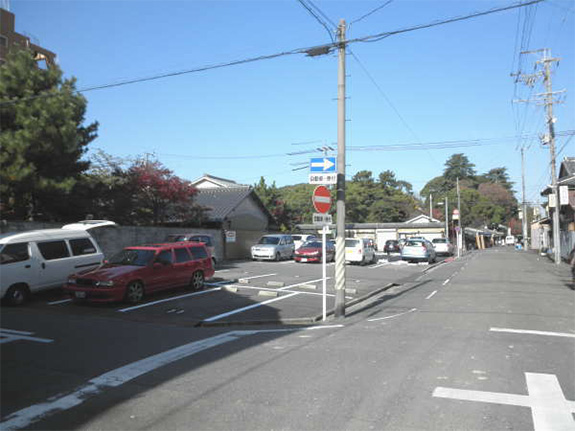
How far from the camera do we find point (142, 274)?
40.6ft

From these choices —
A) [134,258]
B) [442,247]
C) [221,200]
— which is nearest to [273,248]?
[221,200]

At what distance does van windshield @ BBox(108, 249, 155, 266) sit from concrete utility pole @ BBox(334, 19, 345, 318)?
5542mm

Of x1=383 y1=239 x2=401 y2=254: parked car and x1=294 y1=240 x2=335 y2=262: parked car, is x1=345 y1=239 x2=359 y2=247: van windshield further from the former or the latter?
x1=383 y1=239 x2=401 y2=254: parked car

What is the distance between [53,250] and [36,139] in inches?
190

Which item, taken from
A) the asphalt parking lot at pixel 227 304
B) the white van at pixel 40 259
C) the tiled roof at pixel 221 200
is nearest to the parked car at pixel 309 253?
the tiled roof at pixel 221 200

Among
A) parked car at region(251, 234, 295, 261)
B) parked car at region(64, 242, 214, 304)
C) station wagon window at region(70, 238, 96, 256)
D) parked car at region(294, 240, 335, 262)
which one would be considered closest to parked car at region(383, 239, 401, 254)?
parked car at region(251, 234, 295, 261)

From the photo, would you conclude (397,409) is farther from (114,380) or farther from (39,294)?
(39,294)

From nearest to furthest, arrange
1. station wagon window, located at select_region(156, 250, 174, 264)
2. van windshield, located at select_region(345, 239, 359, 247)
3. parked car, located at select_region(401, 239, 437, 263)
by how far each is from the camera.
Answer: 1. station wagon window, located at select_region(156, 250, 174, 264)
2. van windshield, located at select_region(345, 239, 359, 247)
3. parked car, located at select_region(401, 239, 437, 263)

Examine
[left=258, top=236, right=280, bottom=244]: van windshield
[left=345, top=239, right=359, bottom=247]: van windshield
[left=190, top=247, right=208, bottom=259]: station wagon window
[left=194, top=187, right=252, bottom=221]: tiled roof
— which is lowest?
[left=190, top=247, right=208, bottom=259]: station wagon window

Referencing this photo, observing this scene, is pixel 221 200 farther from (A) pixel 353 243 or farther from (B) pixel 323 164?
(B) pixel 323 164

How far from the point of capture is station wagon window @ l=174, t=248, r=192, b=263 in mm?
13914

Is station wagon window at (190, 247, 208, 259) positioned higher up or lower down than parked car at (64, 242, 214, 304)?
higher up

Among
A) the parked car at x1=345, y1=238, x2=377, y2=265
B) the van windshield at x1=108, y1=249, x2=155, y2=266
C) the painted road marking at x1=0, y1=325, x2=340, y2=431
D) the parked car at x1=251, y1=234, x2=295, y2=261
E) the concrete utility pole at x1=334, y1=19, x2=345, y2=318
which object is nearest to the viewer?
the painted road marking at x1=0, y1=325, x2=340, y2=431

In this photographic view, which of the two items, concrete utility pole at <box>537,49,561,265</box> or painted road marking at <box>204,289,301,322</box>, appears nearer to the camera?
painted road marking at <box>204,289,301,322</box>
